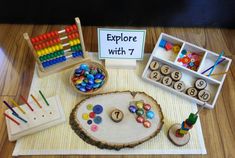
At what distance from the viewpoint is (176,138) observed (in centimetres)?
88

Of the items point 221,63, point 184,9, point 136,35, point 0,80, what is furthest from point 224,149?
point 0,80

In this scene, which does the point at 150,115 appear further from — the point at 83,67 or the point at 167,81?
the point at 83,67

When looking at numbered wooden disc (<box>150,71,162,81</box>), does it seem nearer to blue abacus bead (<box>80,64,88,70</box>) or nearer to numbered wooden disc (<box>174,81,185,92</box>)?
numbered wooden disc (<box>174,81,185,92</box>)

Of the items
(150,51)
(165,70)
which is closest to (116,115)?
(165,70)

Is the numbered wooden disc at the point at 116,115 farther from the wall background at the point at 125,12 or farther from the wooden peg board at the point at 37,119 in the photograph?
the wall background at the point at 125,12

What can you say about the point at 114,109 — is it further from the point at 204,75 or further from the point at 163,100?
the point at 204,75

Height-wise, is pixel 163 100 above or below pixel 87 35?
below

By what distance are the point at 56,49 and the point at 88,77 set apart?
0.60ft

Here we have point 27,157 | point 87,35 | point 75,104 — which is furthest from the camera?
point 87,35

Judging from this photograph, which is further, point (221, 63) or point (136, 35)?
point (221, 63)

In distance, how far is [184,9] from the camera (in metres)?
1.16

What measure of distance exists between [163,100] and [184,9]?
1.63ft

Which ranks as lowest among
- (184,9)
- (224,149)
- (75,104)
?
(224,149)

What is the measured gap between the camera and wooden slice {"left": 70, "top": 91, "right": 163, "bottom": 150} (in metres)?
0.87
